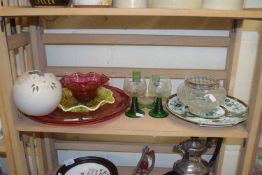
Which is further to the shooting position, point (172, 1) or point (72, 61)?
point (72, 61)

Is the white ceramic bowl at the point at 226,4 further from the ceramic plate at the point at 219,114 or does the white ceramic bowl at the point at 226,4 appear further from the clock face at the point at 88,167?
the clock face at the point at 88,167

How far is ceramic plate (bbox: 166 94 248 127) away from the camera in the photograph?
71cm

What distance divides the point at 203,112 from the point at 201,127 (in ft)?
0.21

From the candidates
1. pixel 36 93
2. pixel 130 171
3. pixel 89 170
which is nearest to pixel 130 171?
pixel 130 171

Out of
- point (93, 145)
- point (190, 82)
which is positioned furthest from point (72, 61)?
point (190, 82)

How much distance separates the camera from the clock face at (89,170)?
0.99 meters

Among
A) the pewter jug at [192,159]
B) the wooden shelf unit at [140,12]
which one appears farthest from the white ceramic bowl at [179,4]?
the pewter jug at [192,159]

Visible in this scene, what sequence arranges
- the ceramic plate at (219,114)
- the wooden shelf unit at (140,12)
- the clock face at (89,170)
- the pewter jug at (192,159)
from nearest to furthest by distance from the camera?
the wooden shelf unit at (140,12) < the ceramic plate at (219,114) < the pewter jug at (192,159) < the clock face at (89,170)

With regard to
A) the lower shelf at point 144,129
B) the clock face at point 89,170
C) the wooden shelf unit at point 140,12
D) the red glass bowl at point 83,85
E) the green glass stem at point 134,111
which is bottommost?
the clock face at point 89,170

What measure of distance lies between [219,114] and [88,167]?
550 mm

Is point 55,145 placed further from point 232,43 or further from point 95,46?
point 232,43

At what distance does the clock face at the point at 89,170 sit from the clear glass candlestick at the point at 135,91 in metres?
0.33

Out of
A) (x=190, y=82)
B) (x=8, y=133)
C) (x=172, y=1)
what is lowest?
(x=8, y=133)

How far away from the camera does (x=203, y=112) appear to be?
2.50 feet
